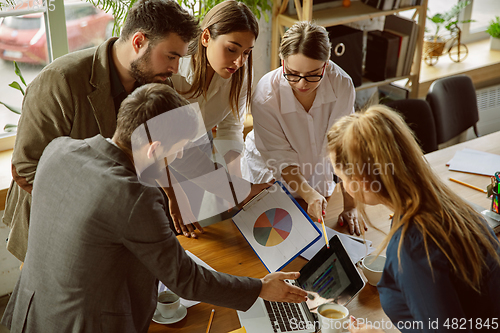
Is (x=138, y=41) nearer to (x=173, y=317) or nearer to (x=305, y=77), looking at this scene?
(x=305, y=77)

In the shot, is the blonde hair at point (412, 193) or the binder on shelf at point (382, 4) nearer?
the blonde hair at point (412, 193)

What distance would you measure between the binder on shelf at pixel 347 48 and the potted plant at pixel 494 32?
71.4 inches

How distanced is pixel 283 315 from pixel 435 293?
53 cm

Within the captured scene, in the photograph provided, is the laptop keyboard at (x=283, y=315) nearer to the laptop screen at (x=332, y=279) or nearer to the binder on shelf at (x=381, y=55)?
the laptop screen at (x=332, y=279)

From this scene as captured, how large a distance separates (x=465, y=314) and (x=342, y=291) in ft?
1.37

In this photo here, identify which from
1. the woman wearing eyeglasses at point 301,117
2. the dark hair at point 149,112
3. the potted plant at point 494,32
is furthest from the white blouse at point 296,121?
the potted plant at point 494,32

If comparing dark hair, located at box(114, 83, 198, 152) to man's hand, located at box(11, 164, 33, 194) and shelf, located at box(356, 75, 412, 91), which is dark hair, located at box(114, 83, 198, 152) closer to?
man's hand, located at box(11, 164, 33, 194)

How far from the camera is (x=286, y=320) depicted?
138cm

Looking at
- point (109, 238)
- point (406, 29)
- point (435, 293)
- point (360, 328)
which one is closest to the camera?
point (435, 293)

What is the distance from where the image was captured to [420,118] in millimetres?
2926

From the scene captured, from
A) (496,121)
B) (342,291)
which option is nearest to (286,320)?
(342,291)

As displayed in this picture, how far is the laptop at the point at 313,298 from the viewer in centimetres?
137

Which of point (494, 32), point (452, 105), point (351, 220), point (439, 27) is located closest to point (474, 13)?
point (494, 32)

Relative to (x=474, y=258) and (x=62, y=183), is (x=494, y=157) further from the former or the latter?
(x=62, y=183)
